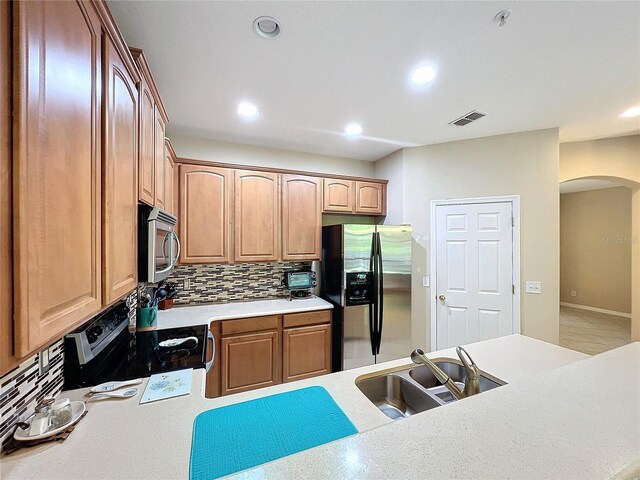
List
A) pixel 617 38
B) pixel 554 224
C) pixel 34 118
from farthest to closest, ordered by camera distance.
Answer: pixel 554 224
pixel 617 38
pixel 34 118

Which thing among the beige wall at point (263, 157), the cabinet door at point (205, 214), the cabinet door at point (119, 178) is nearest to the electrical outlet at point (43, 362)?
the cabinet door at point (119, 178)

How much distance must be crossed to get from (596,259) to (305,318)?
22.2ft

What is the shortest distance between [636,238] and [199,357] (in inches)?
194

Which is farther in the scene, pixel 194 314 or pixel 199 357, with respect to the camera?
pixel 194 314

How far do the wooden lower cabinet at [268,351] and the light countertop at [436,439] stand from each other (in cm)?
130

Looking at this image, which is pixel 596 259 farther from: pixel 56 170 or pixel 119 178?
pixel 56 170

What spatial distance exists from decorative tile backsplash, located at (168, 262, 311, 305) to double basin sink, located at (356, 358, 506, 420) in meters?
2.00

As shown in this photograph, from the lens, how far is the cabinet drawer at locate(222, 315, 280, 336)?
239 centimetres

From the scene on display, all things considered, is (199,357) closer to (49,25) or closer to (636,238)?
(49,25)

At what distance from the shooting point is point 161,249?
1.51 metres

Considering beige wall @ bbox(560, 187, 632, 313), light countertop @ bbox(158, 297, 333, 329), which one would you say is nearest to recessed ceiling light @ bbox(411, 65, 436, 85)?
light countertop @ bbox(158, 297, 333, 329)

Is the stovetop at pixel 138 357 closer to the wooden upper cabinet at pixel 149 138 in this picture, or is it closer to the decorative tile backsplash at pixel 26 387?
the decorative tile backsplash at pixel 26 387

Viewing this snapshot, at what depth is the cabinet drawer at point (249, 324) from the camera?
2.39 metres

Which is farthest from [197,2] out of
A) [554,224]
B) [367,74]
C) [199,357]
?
[554,224]
